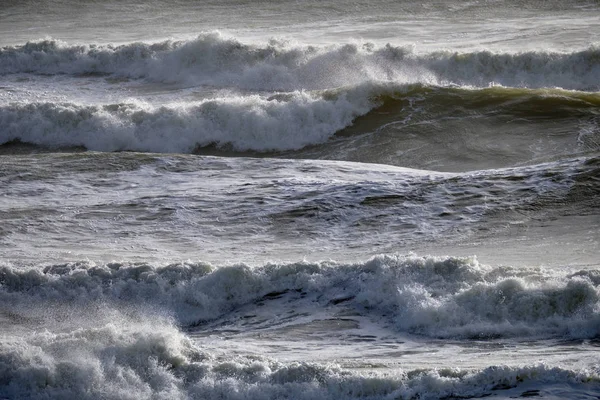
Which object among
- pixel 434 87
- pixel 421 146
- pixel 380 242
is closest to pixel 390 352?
pixel 380 242

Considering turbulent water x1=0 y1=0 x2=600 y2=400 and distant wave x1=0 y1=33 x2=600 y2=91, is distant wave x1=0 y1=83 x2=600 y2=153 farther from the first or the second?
distant wave x1=0 y1=33 x2=600 y2=91

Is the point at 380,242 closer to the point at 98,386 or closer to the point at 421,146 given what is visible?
the point at 98,386

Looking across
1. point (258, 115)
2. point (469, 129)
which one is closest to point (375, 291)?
point (469, 129)

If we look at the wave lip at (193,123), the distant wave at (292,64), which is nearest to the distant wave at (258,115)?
the wave lip at (193,123)

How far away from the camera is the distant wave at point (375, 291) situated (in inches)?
281

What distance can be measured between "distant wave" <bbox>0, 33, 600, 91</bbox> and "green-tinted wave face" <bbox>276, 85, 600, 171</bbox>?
1555mm

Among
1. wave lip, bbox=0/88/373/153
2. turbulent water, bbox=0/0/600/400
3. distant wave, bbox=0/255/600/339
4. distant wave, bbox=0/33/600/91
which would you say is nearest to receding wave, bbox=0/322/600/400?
turbulent water, bbox=0/0/600/400

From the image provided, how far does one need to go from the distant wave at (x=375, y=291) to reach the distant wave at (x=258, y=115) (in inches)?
295

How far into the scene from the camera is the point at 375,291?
785 cm

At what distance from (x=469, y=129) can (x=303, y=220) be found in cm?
596

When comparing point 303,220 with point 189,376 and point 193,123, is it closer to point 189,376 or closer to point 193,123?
point 189,376

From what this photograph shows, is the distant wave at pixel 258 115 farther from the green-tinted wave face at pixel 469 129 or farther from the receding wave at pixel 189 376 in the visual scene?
the receding wave at pixel 189 376

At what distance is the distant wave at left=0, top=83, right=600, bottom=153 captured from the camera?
15750 mm

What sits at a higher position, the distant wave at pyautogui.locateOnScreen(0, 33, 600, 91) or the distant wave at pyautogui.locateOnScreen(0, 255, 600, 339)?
the distant wave at pyautogui.locateOnScreen(0, 33, 600, 91)
